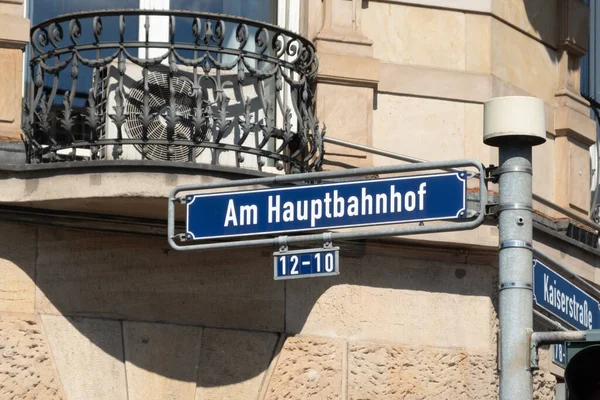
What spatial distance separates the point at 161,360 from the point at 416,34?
130 inches

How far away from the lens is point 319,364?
432 inches

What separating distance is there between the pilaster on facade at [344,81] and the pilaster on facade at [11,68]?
7.24 feet

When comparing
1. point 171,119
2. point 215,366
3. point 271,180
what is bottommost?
point 215,366

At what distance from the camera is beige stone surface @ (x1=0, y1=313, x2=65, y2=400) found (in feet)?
33.2

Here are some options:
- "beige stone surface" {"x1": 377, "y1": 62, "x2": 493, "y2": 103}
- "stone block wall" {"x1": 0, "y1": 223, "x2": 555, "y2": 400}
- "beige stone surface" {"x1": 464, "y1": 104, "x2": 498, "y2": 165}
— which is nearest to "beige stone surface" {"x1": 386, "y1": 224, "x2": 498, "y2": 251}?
"stone block wall" {"x1": 0, "y1": 223, "x2": 555, "y2": 400}

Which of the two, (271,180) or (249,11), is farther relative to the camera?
(249,11)

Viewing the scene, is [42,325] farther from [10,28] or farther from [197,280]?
[10,28]

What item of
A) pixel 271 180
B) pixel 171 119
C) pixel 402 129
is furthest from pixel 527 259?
pixel 402 129

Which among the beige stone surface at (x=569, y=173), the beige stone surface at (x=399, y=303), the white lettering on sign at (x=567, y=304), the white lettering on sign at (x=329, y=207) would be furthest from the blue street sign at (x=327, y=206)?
the beige stone surface at (x=569, y=173)

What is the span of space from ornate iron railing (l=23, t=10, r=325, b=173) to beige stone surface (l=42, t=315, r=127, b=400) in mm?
1144

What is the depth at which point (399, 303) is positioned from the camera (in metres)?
11.4

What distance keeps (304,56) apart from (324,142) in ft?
2.17

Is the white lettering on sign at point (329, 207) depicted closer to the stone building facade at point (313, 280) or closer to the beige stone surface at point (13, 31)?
the stone building facade at point (313, 280)

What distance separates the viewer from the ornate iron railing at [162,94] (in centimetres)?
1046
